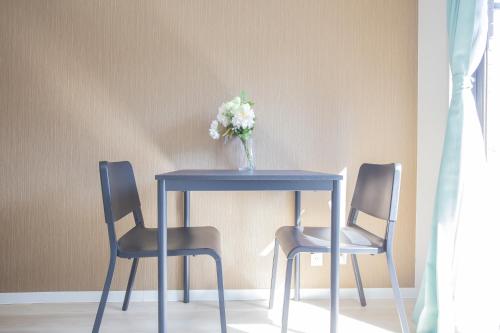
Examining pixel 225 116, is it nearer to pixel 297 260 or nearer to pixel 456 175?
pixel 297 260

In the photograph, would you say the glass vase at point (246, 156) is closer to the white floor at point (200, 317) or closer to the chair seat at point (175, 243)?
the chair seat at point (175, 243)

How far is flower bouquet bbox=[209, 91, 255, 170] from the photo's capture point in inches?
71.1

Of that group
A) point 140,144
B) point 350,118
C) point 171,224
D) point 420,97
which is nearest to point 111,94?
point 140,144

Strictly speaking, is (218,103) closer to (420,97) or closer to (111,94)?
(111,94)

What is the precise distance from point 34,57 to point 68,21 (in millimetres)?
289

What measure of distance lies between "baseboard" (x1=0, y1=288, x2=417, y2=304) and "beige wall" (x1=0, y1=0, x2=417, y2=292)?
0.04 m

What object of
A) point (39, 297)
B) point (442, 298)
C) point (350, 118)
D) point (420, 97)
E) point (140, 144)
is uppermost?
point (420, 97)

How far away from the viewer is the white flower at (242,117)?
1.80m

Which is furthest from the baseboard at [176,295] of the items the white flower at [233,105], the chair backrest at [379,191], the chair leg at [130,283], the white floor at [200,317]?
the white flower at [233,105]

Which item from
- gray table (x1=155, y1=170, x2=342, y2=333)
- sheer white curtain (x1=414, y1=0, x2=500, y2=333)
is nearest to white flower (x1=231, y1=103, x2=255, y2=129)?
gray table (x1=155, y1=170, x2=342, y2=333)

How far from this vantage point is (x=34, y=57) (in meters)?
2.00

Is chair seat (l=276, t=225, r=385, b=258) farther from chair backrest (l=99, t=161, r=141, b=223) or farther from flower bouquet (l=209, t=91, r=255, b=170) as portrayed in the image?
chair backrest (l=99, t=161, r=141, b=223)

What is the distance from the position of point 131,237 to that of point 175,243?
252 millimetres

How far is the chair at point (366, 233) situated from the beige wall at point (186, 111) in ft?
1.06
